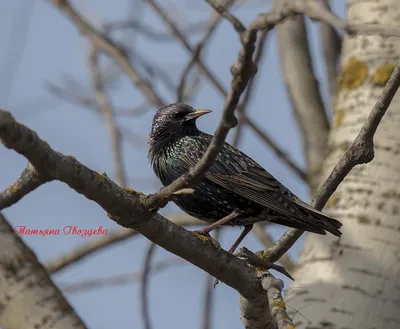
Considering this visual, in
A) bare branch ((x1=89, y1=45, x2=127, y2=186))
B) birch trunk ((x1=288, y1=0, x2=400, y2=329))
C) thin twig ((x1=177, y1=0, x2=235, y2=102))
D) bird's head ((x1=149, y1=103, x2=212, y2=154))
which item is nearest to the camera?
birch trunk ((x1=288, y1=0, x2=400, y2=329))

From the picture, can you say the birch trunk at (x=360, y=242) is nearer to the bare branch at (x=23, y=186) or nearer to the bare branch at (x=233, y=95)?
the bare branch at (x=233, y=95)

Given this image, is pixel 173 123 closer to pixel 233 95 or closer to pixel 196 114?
pixel 196 114

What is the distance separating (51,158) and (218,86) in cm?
407

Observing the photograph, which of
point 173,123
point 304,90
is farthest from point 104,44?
point 173,123

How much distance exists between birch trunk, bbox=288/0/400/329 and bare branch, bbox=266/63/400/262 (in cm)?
53

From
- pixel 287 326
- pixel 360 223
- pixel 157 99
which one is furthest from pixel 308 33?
pixel 287 326

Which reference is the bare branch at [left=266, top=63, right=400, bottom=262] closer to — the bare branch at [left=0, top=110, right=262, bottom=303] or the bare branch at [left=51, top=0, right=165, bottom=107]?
the bare branch at [left=0, top=110, right=262, bottom=303]

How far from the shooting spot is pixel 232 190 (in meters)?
5.46

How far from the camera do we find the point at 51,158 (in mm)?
3260

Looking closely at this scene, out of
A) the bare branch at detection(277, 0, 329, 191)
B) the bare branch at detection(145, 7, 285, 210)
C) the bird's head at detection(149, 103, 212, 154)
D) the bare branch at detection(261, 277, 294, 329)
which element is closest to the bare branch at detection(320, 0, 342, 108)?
the bare branch at detection(277, 0, 329, 191)

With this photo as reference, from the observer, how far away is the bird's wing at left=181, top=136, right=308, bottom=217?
5.33 metres

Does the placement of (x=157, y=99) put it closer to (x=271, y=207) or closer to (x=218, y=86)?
(x=218, y=86)

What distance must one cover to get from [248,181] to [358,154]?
104cm

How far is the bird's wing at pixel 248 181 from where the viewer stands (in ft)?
17.5
